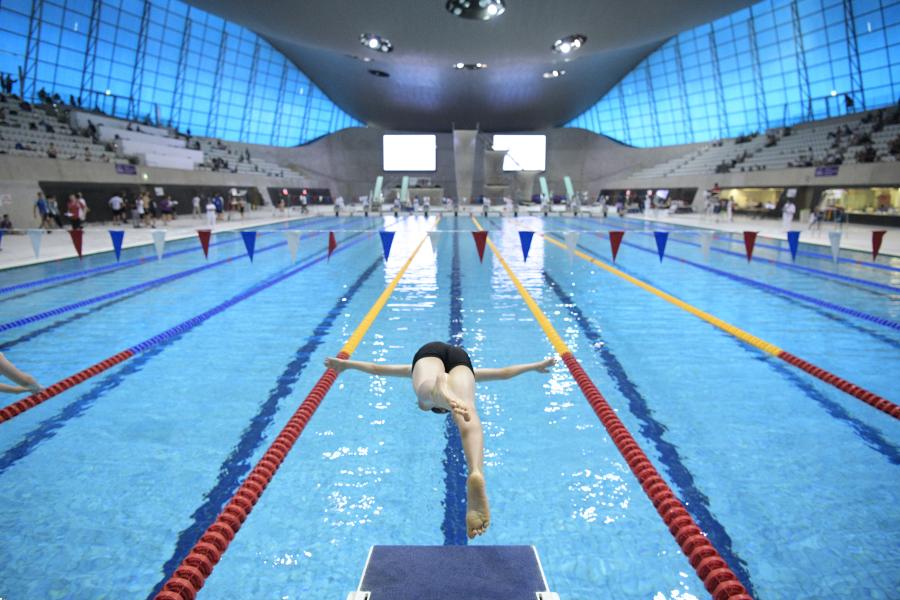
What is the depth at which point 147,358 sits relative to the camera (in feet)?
14.0

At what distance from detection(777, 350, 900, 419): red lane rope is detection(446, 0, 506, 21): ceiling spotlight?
54.7ft

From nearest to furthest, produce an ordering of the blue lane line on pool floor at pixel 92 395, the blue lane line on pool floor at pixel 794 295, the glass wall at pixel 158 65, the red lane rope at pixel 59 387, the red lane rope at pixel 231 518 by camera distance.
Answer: the red lane rope at pixel 231 518
the blue lane line on pool floor at pixel 92 395
the red lane rope at pixel 59 387
the blue lane line on pool floor at pixel 794 295
the glass wall at pixel 158 65

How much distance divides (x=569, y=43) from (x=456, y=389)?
71.4 ft

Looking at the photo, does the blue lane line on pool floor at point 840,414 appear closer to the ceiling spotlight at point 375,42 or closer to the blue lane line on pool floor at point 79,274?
the blue lane line on pool floor at point 79,274

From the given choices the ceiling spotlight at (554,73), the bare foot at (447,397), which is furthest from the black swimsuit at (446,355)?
the ceiling spotlight at (554,73)

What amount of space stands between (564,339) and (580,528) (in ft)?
9.08

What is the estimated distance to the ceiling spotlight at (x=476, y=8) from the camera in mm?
17547

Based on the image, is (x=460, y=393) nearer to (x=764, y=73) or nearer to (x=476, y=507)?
(x=476, y=507)

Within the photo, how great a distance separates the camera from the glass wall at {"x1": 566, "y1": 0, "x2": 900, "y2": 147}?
2383 centimetres

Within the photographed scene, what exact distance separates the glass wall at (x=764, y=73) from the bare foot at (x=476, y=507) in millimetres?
29481

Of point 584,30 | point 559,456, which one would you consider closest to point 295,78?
point 584,30

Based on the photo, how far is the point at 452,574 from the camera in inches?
62.6

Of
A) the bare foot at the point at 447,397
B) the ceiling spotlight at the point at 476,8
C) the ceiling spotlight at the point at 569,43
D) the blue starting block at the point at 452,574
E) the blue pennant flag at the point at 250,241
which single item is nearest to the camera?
the blue starting block at the point at 452,574

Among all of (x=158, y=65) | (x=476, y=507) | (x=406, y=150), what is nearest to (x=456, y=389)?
(x=476, y=507)
